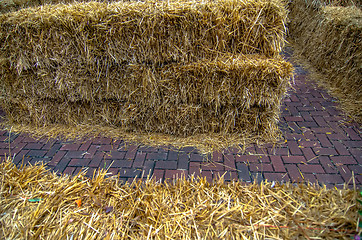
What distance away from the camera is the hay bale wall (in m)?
3.73

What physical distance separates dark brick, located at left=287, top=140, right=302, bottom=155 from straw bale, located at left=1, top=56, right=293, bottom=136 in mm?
285

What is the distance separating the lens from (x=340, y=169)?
2459mm

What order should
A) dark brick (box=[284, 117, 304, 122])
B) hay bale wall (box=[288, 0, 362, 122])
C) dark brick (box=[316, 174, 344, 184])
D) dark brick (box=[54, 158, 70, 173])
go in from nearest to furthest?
dark brick (box=[316, 174, 344, 184]) < dark brick (box=[54, 158, 70, 173]) < dark brick (box=[284, 117, 304, 122]) < hay bale wall (box=[288, 0, 362, 122])

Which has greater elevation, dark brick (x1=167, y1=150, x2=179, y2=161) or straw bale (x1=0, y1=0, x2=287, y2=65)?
straw bale (x1=0, y1=0, x2=287, y2=65)

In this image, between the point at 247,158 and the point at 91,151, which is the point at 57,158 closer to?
the point at 91,151

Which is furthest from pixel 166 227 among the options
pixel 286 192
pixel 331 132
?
pixel 331 132

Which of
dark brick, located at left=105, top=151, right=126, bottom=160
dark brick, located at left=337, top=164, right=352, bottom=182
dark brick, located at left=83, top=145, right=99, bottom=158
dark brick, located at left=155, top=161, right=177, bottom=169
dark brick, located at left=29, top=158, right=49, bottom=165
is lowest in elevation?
dark brick, located at left=29, top=158, right=49, bottom=165

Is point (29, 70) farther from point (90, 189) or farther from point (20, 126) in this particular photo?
point (90, 189)

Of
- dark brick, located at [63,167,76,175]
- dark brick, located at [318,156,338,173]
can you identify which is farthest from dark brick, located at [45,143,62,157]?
dark brick, located at [318,156,338,173]

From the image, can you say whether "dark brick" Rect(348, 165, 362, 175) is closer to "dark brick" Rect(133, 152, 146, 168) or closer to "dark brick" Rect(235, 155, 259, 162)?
"dark brick" Rect(235, 155, 259, 162)

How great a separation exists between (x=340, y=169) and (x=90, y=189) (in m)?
2.71

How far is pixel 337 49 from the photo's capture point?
169 inches

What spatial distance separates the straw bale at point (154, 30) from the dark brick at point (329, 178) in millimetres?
1611

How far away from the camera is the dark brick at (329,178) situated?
7.61ft
